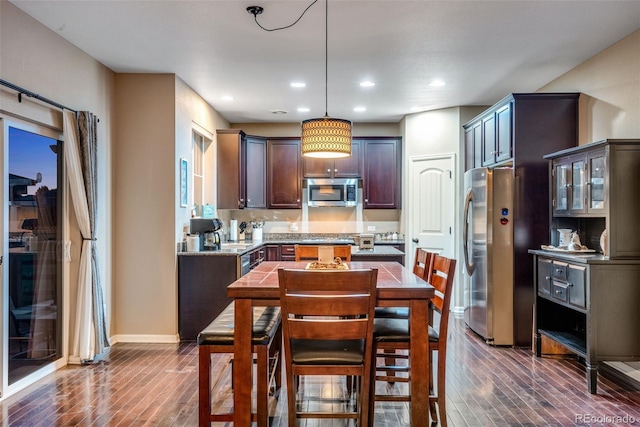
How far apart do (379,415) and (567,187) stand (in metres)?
2.59

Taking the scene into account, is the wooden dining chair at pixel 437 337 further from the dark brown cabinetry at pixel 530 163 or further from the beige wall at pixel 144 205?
the beige wall at pixel 144 205

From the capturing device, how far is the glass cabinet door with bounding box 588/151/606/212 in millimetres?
3302

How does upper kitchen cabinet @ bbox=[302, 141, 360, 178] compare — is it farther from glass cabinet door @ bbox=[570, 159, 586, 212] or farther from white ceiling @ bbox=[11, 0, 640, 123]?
glass cabinet door @ bbox=[570, 159, 586, 212]

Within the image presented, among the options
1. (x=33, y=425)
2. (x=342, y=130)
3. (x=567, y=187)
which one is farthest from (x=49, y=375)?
(x=567, y=187)

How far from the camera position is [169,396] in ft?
9.82

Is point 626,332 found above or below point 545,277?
below

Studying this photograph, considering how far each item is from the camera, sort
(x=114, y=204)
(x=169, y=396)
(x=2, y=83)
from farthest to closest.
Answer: (x=114, y=204)
(x=169, y=396)
(x=2, y=83)

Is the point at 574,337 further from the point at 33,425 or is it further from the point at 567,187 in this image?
the point at 33,425

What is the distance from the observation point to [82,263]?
3.69 m

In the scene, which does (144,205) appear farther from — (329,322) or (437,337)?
(437,337)

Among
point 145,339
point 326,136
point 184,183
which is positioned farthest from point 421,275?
point 145,339

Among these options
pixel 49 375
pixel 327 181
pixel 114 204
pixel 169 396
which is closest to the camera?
pixel 169 396

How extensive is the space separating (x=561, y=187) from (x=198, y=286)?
3649 millimetres

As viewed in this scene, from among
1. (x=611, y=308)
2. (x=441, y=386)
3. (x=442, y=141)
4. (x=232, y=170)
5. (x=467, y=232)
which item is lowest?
(x=441, y=386)
